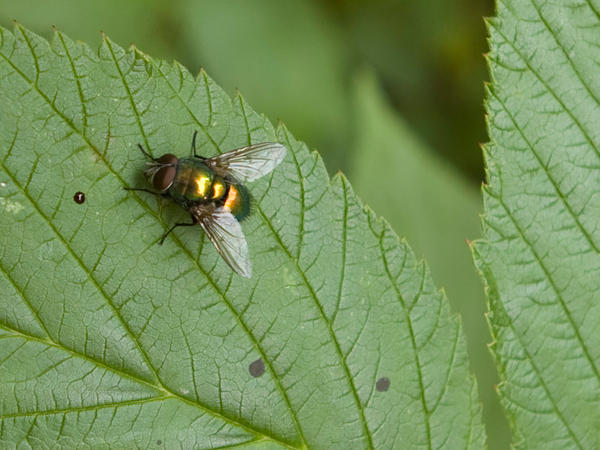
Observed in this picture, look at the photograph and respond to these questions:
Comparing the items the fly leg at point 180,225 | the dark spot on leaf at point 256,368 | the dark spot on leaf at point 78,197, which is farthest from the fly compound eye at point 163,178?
the dark spot on leaf at point 256,368

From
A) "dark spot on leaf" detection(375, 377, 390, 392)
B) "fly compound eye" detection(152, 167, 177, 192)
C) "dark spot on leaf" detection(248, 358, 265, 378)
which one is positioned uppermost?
"fly compound eye" detection(152, 167, 177, 192)

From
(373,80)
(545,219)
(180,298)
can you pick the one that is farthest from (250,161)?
(373,80)

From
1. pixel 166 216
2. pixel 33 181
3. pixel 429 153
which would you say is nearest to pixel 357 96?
pixel 429 153

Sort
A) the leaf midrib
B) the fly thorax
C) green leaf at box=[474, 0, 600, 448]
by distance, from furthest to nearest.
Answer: the fly thorax → green leaf at box=[474, 0, 600, 448] → the leaf midrib

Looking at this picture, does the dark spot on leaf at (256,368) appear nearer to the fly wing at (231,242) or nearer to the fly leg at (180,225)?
the fly wing at (231,242)

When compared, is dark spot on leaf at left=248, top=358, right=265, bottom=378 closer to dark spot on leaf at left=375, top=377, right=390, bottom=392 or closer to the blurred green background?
dark spot on leaf at left=375, top=377, right=390, bottom=392

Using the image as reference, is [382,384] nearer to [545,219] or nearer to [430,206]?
[545,219]

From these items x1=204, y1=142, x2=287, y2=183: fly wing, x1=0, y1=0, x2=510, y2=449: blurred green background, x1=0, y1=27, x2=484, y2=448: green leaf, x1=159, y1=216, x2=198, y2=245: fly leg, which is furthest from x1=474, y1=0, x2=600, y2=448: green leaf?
x1=0, y1=0, x2=510, y2=449: blurred green background

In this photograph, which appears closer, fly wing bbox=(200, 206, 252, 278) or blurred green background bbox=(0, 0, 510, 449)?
fly wing bbox=(200, 206, 252, 278)
